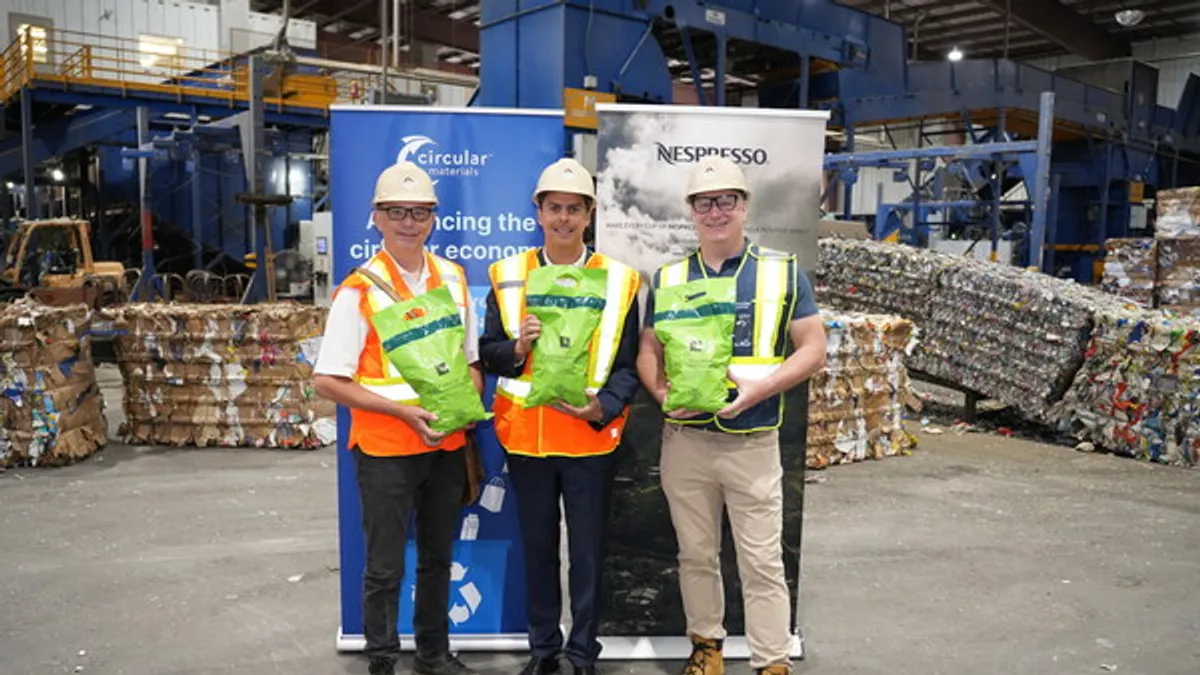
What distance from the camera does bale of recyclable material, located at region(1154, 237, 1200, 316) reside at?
13.0m

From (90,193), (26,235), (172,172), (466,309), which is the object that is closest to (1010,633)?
(466,309)

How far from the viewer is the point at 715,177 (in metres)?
3.07

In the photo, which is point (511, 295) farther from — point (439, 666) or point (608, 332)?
point (439, 666)

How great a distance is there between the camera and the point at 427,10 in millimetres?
25516

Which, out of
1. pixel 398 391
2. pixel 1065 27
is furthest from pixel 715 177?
pixel 1065 27

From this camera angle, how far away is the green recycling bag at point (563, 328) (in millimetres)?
3010

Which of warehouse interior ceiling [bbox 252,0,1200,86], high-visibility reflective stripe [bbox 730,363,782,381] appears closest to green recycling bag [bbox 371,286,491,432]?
high-visibility reflective stripe [bbox 730,363,782,381]

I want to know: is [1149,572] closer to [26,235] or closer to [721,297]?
[721,297]

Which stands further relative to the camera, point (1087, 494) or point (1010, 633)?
point (1087, 494)

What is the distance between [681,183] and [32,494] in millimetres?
5349

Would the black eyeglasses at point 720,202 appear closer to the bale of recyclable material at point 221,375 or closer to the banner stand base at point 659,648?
the banner stand base at point 659,648

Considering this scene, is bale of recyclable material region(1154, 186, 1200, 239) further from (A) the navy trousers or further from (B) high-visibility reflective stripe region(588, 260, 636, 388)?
(A) the navy trousers

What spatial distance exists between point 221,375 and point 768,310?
18.6 feet

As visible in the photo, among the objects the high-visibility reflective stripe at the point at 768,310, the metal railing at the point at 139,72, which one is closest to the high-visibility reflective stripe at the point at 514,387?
the high-visibility reflective stripe at the point at 768,310
